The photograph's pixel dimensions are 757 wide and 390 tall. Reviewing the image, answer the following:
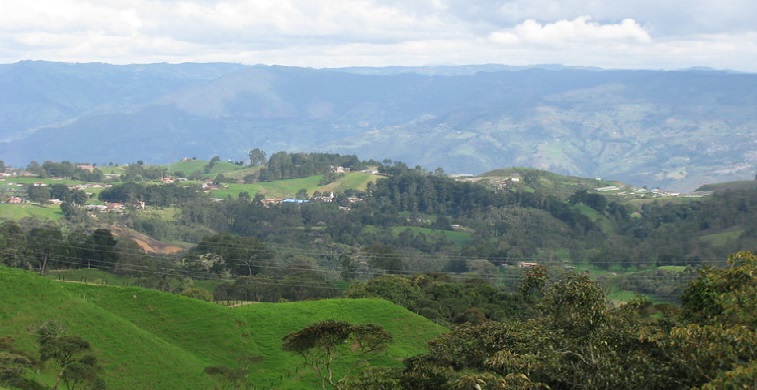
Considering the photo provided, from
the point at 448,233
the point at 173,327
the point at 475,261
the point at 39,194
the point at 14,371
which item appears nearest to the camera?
the point at 14,371

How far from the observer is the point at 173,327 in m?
49.0

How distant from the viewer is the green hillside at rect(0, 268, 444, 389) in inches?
1633

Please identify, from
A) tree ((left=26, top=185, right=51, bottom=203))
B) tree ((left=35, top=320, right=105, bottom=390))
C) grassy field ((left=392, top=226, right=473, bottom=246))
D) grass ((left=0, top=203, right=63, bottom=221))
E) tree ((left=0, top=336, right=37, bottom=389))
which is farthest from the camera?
tree ((left=26, top=185, right=51, bottom=203))

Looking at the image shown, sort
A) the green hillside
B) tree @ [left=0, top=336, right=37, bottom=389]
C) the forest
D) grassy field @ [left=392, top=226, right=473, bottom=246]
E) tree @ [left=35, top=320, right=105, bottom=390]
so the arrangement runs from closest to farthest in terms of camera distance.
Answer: the forest < tree @ [left=0, top=336, right=37, bottom=389] < tree @ [left=35, top=320, right=105, bottom=390] < the green hillside < grassy field @ [left=392, top=226, right=473, bottom=246]

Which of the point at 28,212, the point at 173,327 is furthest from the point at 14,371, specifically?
the point at 28,212

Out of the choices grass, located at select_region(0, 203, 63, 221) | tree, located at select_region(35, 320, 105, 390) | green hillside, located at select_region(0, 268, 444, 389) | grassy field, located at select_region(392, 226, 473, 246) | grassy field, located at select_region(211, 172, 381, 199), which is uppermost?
tree, located at select_region(35, 320, 105, 390)

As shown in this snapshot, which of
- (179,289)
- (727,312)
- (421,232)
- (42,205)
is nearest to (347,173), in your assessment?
(421,232)

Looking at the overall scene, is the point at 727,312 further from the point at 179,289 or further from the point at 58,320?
the point at 179,289

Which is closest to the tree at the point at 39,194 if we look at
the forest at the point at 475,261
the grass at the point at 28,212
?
the forest at the point at 475,261

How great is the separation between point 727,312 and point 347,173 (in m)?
179

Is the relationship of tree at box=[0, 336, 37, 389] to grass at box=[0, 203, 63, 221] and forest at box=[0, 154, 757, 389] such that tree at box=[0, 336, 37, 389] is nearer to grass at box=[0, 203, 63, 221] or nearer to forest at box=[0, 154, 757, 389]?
forest at box=[0, 154, 757, 389]

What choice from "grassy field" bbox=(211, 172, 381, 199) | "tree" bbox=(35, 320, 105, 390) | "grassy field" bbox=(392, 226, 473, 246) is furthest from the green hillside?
"grassy field" bbox=(211, 172, 381, 199)

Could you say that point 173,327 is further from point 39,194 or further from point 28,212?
point 39,194

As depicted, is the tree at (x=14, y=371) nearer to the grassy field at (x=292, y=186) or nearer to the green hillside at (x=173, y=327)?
the green hillside at (x=173, y=327)
